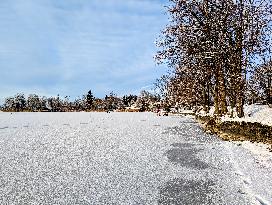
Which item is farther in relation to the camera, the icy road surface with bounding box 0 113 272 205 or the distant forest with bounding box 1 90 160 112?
the distant forest with bounding box 1 90 160 112

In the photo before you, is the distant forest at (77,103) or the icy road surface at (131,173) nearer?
the icy road surface at (131,173)

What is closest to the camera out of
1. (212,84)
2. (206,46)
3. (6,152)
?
(6,152)

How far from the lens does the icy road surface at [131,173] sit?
26.5 feet

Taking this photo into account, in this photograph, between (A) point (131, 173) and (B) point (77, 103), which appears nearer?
(A) point (131, 173)

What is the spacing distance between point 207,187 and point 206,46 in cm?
2011

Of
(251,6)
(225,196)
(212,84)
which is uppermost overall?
(251,6)

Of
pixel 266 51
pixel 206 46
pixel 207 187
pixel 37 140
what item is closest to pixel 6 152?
pixel 37 140

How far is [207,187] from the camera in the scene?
892 cm

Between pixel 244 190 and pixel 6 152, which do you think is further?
pixel 6 152

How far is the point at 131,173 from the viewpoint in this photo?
33.5ft

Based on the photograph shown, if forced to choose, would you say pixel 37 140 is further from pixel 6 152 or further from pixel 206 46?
pixel 206 46

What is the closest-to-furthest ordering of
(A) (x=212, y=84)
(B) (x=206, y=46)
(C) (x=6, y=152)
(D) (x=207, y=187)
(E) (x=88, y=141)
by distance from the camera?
(D) (x=207, y=187), (C) (x=6, y=152), (E) (x=88, y=141), (B) (x=206, y=46), (A) (x=212, y=84)

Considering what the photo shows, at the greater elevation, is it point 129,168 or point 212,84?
point 212,84

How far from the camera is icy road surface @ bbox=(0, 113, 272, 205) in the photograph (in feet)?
26.5
